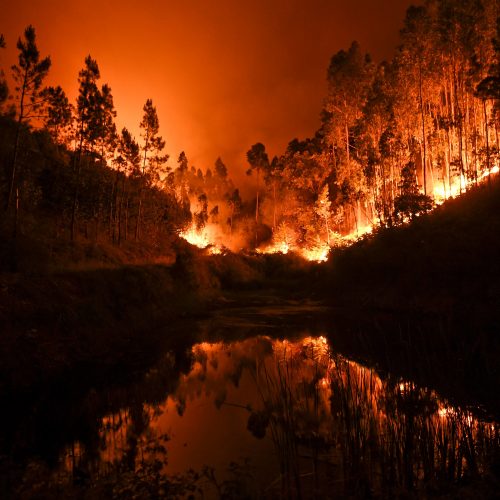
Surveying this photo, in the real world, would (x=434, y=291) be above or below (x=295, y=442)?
above

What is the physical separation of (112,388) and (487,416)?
865 centimetres

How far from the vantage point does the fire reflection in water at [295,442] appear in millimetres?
4473

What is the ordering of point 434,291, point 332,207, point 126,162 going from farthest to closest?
point 332,207 < point 126,162 < point 434,291

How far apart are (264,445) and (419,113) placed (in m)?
35.4

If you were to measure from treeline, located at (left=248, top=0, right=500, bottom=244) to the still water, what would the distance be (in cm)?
2005

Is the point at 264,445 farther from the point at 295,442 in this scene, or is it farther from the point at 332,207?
the point at 332,207

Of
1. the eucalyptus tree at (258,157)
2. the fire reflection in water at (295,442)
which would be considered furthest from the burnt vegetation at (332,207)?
the eucalyptus tree at (258,157)

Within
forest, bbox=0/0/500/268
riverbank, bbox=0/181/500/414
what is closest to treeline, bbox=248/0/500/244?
forest, bbox=0/0/500/268

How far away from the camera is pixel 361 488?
A: 4.32 m

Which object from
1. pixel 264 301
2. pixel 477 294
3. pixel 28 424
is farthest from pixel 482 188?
pixel 28 424

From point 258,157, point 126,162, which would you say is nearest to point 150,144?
point 126,162

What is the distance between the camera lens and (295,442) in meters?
4.28

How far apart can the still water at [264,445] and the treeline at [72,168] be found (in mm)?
14071

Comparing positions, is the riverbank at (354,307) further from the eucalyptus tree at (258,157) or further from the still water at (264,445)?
the eucalyptus tree at (258,157)
